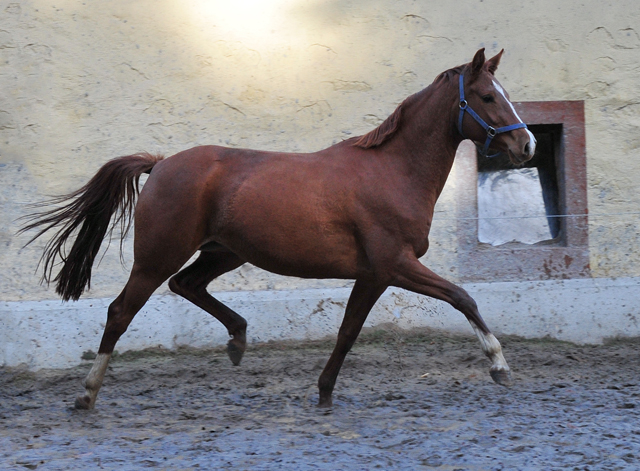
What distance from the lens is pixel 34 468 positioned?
278 cm

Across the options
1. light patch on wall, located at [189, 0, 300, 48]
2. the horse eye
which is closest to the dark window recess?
light patch on wall, located at [189, 0, 300, 48]

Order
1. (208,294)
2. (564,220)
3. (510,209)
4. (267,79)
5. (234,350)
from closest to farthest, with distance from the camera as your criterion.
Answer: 1. (234,350)
2. (208,294)
3. (267,79)
4. (564,220)
5. (510,209)

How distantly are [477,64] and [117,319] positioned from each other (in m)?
2.42

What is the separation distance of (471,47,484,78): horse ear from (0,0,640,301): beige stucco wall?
1.99 meters

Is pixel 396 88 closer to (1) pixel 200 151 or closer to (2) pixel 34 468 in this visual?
(1) pixel 200 151

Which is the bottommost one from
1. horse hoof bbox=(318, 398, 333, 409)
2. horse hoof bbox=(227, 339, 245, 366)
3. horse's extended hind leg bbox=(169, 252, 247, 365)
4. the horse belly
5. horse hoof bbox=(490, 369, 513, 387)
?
horse hoof bbox=(318, 398, 333, 409)

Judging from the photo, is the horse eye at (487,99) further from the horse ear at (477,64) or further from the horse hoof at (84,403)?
the horse hoof at (84,403)

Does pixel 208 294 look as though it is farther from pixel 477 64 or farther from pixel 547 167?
pixel 547 167

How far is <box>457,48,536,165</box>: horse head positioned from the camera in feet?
11.5

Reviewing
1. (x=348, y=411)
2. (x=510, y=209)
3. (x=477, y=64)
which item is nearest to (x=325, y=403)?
(x=348, y=411)

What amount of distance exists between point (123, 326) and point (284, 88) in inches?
97.9

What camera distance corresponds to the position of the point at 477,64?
361cm

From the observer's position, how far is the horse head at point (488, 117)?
352cm

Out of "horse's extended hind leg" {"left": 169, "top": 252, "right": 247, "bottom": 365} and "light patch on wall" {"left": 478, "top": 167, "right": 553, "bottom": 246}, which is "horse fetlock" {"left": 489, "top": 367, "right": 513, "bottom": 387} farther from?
"light patch on wall" {"left": 478, "top": 167, "right": 553, "bottom": 246}
